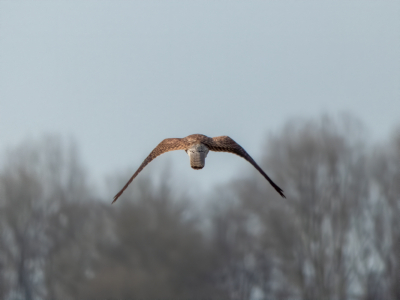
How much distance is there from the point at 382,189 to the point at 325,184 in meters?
2.30

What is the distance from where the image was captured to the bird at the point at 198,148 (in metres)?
8.73

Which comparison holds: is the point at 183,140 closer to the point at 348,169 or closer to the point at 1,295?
the point at 348,169

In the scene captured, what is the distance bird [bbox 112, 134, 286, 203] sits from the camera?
28.6ft

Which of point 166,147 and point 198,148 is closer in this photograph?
point 198,148

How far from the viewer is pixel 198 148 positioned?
29.0 feet

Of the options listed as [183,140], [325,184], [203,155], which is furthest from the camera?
[325,184]

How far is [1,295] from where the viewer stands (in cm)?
2264

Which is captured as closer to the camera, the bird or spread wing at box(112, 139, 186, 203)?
the bird

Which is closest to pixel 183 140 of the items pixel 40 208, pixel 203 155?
pixel 203 155

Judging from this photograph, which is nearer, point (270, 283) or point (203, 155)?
point (203, 155)

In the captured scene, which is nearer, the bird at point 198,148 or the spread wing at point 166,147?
the bird at point 198,148

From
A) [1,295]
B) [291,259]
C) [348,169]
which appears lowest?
[1,295]

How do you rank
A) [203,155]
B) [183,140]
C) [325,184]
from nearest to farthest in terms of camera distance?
[203,155] → [183,140] → [325,184]

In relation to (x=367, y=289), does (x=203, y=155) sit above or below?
above
